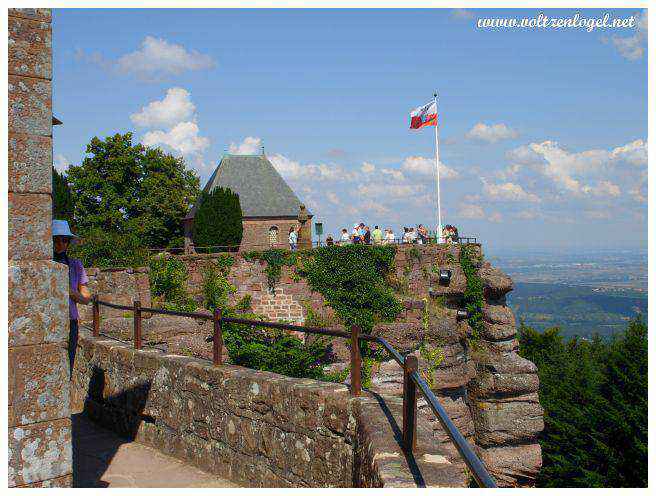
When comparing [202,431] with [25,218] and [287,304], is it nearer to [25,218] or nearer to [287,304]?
[25,218]

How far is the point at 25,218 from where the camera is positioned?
3.85 m

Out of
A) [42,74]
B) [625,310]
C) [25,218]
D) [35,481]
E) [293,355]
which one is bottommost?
[625,310]

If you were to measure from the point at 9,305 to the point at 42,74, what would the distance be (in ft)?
4.43

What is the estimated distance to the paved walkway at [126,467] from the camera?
239 inches

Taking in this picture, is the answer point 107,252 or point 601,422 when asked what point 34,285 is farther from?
point 601,422

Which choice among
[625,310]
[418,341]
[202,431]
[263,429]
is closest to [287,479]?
[263,429]

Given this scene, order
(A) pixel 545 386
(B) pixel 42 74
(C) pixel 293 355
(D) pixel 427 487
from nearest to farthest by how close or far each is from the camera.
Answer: (D) pixel 427 487
(B) pixel 42 74
(C) pixel 293 355
(A) pixel 545 386

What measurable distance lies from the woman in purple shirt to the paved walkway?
1307 mm

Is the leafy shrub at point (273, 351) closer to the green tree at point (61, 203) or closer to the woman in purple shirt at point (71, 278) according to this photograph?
the green tree at point (61, 203)

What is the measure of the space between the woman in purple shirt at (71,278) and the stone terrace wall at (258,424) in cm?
155

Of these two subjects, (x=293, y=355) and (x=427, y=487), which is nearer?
(x=427, y=487)

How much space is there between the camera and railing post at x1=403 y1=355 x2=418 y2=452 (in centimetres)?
416

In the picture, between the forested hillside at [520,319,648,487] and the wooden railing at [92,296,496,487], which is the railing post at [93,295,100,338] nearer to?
the wooden railing at [92,296,496,487]

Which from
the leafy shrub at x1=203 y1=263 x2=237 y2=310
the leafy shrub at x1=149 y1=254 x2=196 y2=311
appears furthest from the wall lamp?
the leafy shrub at x1=149 y1=254 x2=196 y2=311
